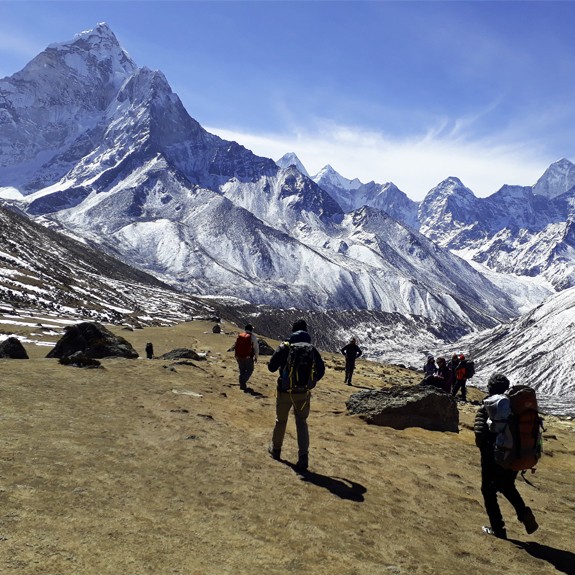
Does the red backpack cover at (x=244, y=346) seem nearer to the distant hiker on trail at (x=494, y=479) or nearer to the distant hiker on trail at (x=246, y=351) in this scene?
the distant hiker on trail at (x=246, y=351)

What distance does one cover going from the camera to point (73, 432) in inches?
509

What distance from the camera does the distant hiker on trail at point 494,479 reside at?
9.86 metres

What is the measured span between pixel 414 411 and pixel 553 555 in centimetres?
1077

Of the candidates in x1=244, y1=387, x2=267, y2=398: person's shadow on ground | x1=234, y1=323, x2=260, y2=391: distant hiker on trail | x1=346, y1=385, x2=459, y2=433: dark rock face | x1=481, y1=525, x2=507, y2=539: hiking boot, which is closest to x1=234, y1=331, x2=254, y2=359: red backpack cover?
x1=234, y1=323, x2=260, y2=391: distant hiker on trail

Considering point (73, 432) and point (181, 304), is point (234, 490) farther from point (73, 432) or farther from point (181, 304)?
point (181, 304)

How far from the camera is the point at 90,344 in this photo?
27391mm

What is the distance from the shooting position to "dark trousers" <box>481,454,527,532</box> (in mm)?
9828

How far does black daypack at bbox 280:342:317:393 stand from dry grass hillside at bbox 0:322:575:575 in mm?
2085

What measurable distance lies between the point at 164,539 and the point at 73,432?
5936 mm

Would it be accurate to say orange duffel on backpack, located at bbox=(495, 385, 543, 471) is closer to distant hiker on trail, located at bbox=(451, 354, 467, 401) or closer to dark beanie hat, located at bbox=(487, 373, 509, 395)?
dark beanie hat, located at bbox=(487, 373, 509, 395)

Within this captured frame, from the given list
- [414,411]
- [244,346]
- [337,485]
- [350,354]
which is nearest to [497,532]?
[337,485]

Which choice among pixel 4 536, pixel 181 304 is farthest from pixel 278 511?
pixel 181 304

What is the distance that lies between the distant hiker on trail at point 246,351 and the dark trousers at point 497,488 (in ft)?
42.8

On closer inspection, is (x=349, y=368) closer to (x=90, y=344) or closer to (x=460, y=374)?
(x=460, y=374)
